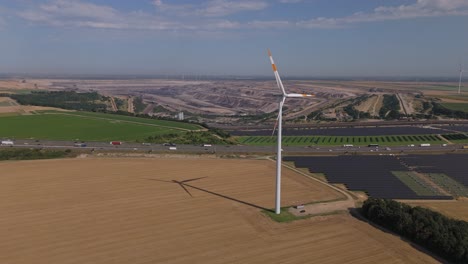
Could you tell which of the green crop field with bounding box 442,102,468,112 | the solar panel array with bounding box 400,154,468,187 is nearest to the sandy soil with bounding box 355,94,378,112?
the green crop field with bounding box 442,102,468,112

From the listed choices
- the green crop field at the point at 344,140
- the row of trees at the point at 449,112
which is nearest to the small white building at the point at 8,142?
the green crop field at the point at 344,140

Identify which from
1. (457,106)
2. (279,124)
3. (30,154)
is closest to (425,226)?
(279,124)

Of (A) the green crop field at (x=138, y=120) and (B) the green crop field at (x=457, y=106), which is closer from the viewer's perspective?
(A) the green crop field at (x=138, y=120)

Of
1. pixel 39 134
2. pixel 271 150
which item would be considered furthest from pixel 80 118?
pixel 271 150

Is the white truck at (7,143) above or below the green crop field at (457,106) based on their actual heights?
below

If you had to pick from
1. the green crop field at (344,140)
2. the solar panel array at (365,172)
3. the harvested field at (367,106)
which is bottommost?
the green crop field at (344,140)

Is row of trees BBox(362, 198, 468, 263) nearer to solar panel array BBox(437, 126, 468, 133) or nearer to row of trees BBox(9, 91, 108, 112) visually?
solar panel array BBox(437, 126, 468, 133)

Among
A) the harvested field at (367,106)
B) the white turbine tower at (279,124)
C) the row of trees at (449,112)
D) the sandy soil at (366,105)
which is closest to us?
the white turbine tower at (279,124)

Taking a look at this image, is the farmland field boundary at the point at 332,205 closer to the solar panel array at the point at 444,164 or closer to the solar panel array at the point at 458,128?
the solar panel array at the point at 444,164

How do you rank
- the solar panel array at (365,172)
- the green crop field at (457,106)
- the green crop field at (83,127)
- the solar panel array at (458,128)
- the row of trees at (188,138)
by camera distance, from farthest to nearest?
the green crop field at (457,106), the solar panel array at (458,128), the green crop field at (83,127), the row of trees at (188,138), the solar panel array at (365,172)
